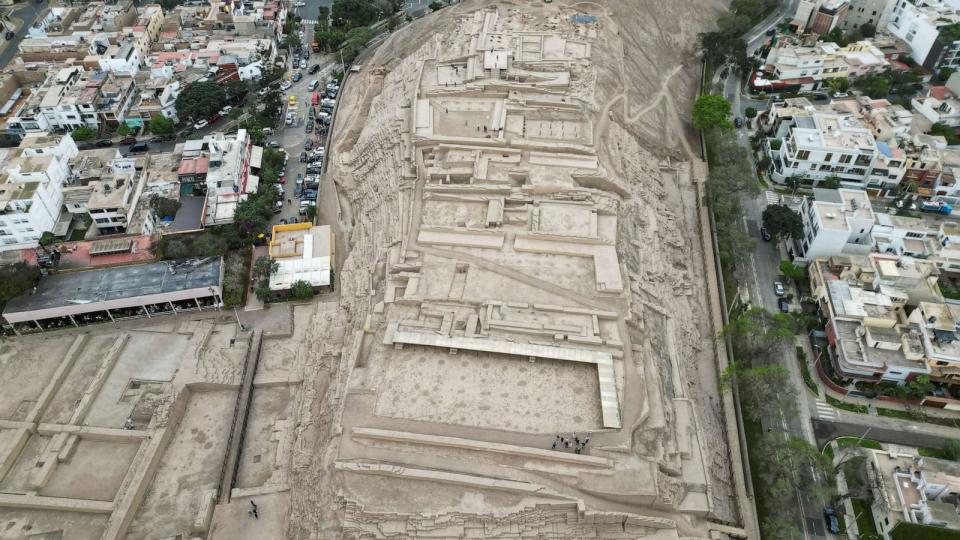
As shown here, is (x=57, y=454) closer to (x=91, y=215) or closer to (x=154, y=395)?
(x=154, y=395)

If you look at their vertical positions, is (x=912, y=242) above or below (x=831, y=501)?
above

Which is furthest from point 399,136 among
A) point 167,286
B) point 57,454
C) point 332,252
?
point 57,454

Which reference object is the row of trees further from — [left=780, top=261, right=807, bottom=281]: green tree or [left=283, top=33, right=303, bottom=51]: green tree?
[left=283, top=33, right=303, bottom=51]: green tree

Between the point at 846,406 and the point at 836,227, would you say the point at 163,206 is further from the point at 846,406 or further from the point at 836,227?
the point at 836,227

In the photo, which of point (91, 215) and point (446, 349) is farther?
point (91, 215)

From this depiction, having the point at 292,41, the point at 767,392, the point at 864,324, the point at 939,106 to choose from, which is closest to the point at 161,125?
the point at 292,41

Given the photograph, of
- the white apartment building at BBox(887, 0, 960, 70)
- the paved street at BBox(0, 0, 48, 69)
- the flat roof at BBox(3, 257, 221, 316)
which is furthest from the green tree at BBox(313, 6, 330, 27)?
the white apartment building at BBox(887, 0, 960, 70)

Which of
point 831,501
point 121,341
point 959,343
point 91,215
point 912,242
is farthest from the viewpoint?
point 91,215

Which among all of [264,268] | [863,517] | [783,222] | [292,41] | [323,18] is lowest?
[863,517]
